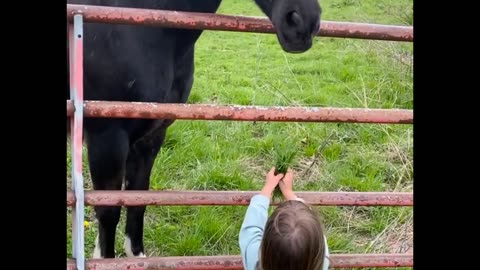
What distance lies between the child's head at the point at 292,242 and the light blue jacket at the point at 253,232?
17 centimetres

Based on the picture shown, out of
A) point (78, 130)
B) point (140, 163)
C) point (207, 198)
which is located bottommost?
point (140, 163)

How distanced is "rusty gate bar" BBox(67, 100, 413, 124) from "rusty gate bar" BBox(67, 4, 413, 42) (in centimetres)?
25

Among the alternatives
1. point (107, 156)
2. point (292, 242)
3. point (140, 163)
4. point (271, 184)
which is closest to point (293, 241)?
point (292, 242)

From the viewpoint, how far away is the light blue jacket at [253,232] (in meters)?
1.82

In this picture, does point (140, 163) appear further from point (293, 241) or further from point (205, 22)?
point (293, 241)

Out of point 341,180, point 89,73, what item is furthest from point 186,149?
point 89,73

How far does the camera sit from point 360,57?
6.69 m

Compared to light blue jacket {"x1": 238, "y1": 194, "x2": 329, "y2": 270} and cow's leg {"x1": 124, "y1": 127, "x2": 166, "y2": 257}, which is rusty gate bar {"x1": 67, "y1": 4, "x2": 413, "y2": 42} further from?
cow's leg {"x1": 124, "y1": 127, "x2": 166, "y2": 257}

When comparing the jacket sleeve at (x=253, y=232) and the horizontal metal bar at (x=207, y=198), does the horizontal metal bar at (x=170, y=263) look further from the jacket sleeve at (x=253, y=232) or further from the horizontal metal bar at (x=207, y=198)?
the jacket sleeve at (x=253, y=232)

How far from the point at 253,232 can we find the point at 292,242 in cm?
28

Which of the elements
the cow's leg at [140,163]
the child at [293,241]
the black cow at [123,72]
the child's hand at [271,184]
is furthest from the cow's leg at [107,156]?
the child at [293,241]

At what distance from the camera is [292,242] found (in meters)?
1.58
